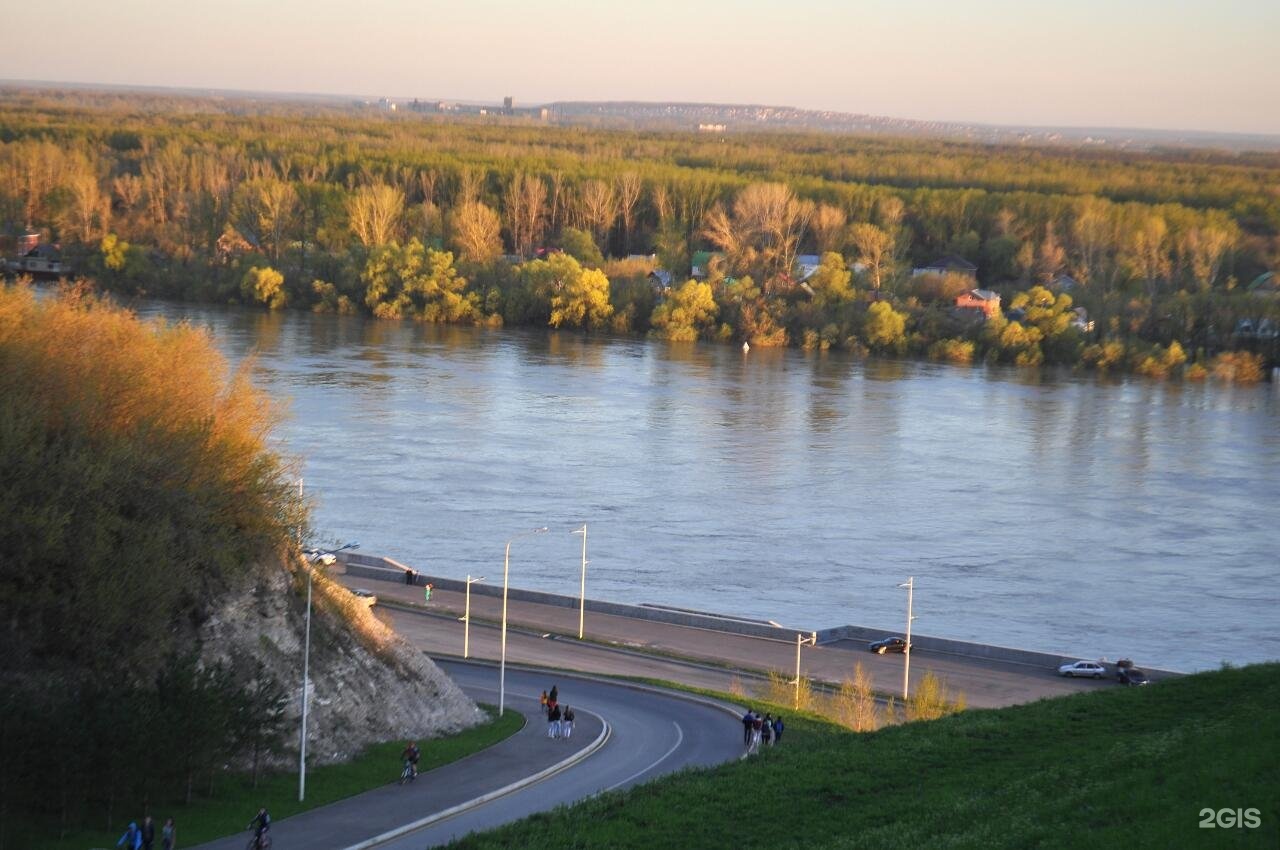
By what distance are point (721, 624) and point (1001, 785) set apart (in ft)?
27.7

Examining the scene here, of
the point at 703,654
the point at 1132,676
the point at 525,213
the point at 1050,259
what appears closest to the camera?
the point at 1132,676

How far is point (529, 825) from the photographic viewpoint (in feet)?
25.1

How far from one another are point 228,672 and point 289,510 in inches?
67.0

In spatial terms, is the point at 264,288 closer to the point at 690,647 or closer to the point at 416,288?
the point at 416,288

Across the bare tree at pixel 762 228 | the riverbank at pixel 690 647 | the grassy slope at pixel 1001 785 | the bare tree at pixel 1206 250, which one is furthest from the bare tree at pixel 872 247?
the grassy slope at pixel 1001 785

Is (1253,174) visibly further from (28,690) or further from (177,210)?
(28,690)

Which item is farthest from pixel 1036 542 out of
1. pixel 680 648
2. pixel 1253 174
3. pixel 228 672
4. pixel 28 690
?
pixel 1253 174

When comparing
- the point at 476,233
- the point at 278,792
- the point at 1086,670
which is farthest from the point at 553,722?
the point at 476,233

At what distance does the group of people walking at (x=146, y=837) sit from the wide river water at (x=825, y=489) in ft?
31.3

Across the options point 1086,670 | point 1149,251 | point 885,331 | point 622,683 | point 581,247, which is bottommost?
point 1086,670

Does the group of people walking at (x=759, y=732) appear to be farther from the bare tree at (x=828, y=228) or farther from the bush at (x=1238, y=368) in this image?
the bare tree at (x=828, y=228)

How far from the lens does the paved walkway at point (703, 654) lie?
46.1 ft

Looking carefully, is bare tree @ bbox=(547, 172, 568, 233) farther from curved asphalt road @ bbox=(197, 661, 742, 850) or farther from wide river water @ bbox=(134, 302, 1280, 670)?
curved asphalt road @ bbox=(197, 661, 742, 850)

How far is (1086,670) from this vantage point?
14.2 m
